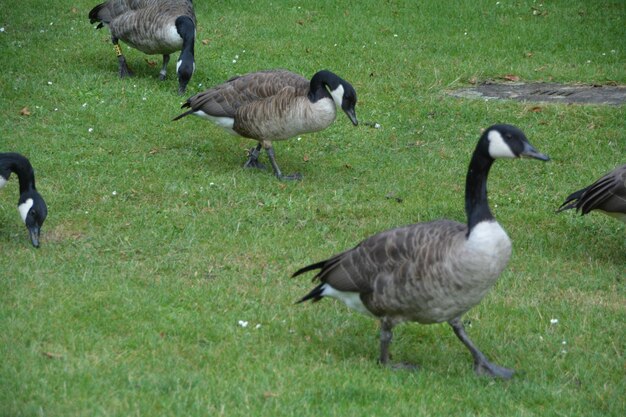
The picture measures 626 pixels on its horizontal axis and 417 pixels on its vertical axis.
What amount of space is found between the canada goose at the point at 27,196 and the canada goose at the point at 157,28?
4705 millimetres

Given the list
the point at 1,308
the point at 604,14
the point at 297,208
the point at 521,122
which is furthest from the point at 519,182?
the point at 604,14

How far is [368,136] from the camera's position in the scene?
1205 centimetres

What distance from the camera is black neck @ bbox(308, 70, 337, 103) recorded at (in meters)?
10.2

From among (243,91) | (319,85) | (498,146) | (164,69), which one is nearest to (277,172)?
(243,91)

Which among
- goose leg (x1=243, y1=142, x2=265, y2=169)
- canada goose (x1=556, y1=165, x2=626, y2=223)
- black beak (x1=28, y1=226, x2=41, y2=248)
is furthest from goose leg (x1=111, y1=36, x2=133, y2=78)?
canada goose (x1=556, y1=165, x2=626, y2=223)

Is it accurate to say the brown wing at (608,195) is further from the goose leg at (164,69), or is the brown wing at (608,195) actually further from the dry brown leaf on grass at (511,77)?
the goose leg at (164,69)

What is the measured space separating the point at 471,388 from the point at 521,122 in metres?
6.68

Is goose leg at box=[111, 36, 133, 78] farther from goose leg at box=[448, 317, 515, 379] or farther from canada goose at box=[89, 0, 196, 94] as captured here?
goose leg at box=[448, 317, 515, 379]

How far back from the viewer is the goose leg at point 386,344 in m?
6.33

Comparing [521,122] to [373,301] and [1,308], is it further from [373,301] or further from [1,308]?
[1,308]

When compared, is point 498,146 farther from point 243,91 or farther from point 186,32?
point 186,32

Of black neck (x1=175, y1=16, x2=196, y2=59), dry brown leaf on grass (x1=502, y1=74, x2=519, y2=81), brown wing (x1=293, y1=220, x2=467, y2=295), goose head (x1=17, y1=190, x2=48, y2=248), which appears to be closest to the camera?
brown wing (x1=293, y1=220, x2=467, y2=295)

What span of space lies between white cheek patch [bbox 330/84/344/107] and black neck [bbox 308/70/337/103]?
95mm

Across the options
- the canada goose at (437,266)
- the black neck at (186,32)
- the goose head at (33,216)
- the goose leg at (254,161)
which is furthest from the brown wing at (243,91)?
the canada goose at (437,266)
